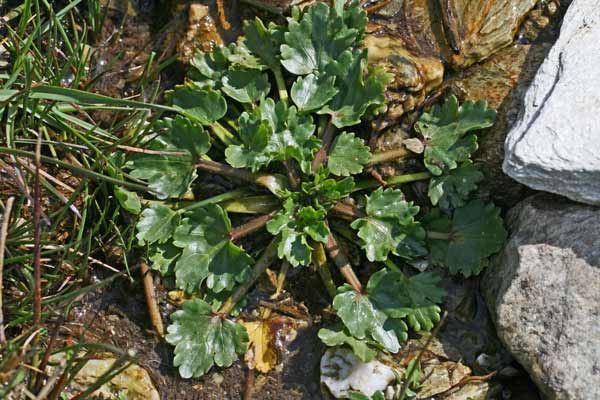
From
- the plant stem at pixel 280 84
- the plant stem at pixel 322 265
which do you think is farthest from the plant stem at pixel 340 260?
the plant stem at pixel 280 84

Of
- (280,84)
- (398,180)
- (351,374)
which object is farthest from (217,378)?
(280,84)

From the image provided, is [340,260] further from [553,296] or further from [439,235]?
[553,296]

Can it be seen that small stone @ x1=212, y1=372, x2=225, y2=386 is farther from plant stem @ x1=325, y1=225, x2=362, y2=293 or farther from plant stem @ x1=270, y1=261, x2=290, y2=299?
plant stem @ x1=325, y1=225, x2=362, y2=293

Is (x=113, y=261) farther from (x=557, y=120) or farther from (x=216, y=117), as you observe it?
(x=557, y=120)

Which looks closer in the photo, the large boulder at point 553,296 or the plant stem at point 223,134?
the large boulder at point 553,296

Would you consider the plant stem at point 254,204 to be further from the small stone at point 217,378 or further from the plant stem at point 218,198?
the small stone at point 217,378

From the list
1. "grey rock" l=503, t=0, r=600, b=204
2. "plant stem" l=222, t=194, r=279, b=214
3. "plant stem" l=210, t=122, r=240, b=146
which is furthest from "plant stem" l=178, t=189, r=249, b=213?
"grey rock" l=503, t=0, r=600, b=204
